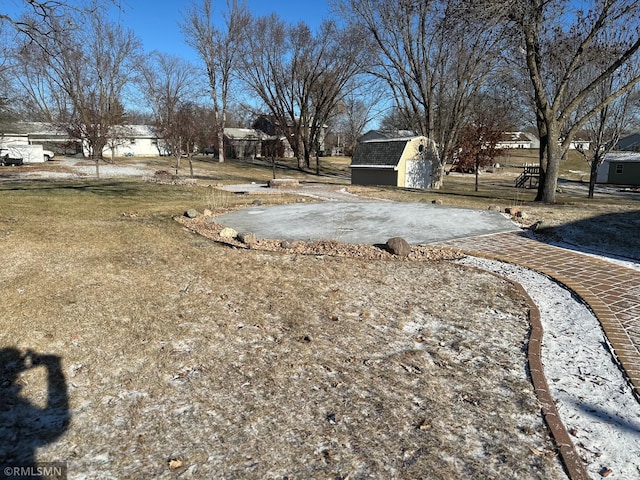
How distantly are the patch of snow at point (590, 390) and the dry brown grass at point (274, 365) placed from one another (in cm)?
22

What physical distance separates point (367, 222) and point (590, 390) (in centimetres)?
706

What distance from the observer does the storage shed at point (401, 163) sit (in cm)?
2723

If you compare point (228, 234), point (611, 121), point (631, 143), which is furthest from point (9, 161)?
point (631, 143)

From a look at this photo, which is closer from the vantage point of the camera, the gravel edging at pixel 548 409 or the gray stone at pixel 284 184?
the gravel edging at pixel 548 409

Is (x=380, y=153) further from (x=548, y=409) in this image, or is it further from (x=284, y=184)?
(x=548, y=409)

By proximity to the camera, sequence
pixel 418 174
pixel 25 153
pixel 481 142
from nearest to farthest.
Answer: pixel 481 142 → pixel 418 174 → pixel 25 153

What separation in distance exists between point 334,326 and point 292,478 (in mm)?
2027

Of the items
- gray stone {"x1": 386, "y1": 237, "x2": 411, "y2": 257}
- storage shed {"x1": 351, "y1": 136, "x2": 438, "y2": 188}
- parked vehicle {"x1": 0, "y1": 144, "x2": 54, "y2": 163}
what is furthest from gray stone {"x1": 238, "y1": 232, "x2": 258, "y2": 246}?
parked vehicle {"x1": 0, "y1": 144, "x2": 54, "y2": 163}

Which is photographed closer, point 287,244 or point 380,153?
point 287,244

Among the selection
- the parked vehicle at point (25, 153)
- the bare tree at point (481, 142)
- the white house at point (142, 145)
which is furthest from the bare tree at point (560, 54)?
the white house at point (142, 145)

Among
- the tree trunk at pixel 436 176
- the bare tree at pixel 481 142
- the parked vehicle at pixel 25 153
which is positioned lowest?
the tree trunk at pixel 436 176

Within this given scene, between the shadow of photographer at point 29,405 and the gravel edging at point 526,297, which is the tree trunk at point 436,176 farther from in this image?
the shadow of photographer at point 29,405

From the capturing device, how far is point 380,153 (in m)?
29.0

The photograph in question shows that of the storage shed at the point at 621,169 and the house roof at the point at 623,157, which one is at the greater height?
the house roof at the point at 623,157
